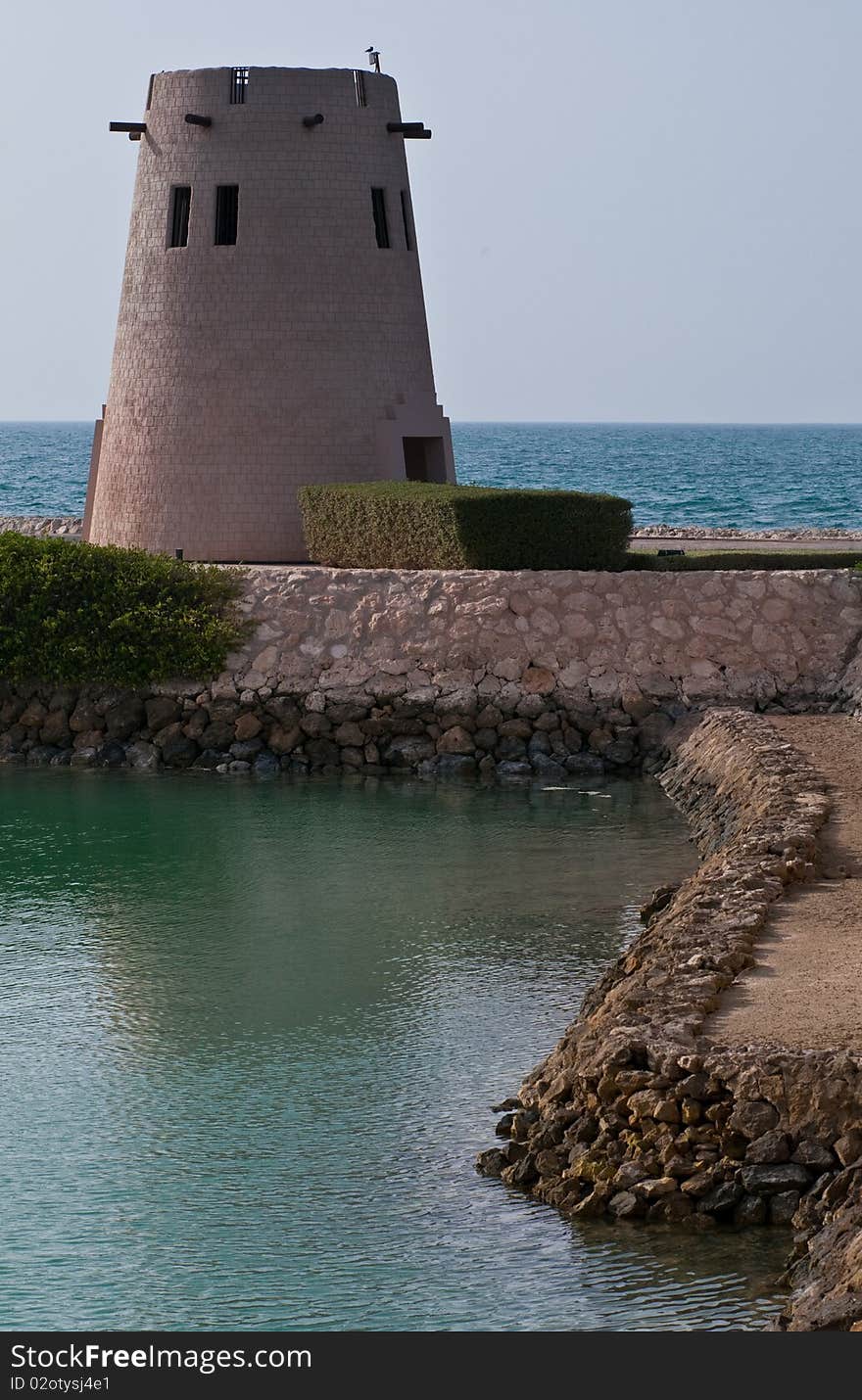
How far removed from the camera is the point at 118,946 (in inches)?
569

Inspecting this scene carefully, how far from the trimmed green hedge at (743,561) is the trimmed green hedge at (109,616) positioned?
17.3 ft

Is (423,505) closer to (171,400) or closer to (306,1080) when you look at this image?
(171,400)

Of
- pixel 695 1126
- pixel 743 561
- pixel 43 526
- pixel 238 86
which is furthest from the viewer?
pixel 43 526

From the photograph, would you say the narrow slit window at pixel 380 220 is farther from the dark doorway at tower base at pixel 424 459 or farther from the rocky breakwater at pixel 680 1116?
the rocky breakwater at pixel 680 1116

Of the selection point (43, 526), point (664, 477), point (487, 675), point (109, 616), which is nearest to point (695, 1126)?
point (487, 675)

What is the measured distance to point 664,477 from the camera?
343 feet

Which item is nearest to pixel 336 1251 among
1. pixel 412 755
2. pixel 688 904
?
pixel 688 904

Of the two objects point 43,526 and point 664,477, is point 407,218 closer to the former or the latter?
point 43,526

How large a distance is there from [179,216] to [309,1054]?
17.5 metres

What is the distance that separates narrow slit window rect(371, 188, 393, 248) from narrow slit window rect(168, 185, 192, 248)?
2.66 metres

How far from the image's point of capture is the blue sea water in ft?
244

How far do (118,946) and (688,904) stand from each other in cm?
464
